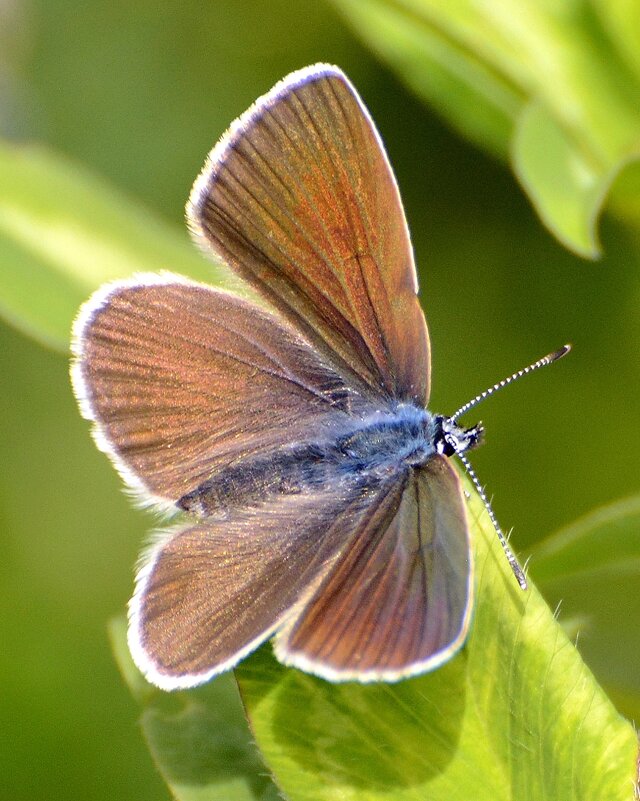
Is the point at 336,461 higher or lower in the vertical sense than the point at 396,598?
higher

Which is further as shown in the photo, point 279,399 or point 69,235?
point 69,235

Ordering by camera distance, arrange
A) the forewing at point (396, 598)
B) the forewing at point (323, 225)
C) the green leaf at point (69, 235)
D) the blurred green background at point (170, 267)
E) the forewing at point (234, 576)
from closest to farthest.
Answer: the forewing at point (396, 598), the forewing at point (234, 576), the forewing at point (323, 225), the green leaf at point (69, 235), the blurred green background at point (170, 267)

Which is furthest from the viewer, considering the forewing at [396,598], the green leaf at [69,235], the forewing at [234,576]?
the green leaf at [69,235]

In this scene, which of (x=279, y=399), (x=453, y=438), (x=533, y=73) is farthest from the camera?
(x=533, y=73)

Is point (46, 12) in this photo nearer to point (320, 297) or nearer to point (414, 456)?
point (320, 297)

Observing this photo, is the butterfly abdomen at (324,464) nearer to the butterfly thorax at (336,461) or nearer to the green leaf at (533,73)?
the butterfly thorax at (336,461)

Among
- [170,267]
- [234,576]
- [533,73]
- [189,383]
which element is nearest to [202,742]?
[234,576]

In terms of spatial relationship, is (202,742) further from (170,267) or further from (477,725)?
(170,267)

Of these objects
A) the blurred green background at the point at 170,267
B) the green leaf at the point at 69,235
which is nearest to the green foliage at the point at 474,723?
the green leaf at the point at 69,235
